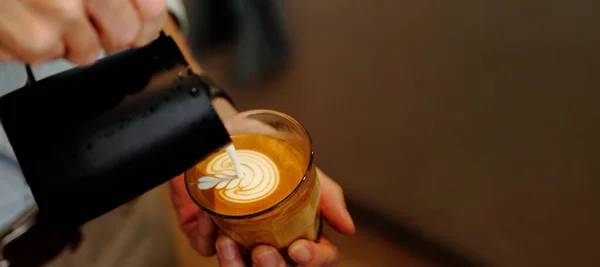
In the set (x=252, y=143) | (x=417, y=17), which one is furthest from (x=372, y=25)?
(x=252, y=143)

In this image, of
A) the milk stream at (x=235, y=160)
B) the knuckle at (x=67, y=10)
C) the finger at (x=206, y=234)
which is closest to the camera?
the knuckle at (x=67, y=10)

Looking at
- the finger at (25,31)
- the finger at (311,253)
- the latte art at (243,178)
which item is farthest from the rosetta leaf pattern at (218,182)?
the finger at (25,31)

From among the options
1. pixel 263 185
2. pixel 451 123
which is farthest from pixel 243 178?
pixel 451 123

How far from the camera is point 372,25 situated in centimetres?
89

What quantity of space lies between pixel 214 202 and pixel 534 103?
0.53 m

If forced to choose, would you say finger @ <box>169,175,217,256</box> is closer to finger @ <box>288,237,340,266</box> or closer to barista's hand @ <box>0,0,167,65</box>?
finger @ <box>288,237,340,266</box>

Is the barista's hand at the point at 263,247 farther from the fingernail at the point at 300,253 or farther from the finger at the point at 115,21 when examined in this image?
the finger at the point at 115,21

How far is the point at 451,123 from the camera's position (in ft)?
3.01

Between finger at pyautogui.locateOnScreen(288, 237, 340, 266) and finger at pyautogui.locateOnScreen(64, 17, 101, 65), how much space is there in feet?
1.02

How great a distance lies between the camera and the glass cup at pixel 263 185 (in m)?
0.52

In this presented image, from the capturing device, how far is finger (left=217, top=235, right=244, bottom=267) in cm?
58

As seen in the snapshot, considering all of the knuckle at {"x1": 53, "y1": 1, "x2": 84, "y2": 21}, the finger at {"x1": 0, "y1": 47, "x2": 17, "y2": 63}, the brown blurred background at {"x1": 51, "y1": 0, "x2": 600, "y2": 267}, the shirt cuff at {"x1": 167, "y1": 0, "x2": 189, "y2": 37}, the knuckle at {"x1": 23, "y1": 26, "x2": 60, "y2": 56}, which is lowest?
the brown blurred background at {"x1": 51, "y1": 0, "x2": 600, "y2": 267}

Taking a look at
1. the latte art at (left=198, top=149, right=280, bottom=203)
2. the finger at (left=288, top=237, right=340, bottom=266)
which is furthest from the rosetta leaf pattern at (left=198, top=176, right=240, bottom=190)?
the finger at (left=288, top=237, right=340, bottom=266)

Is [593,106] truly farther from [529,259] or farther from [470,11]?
[529,259]
